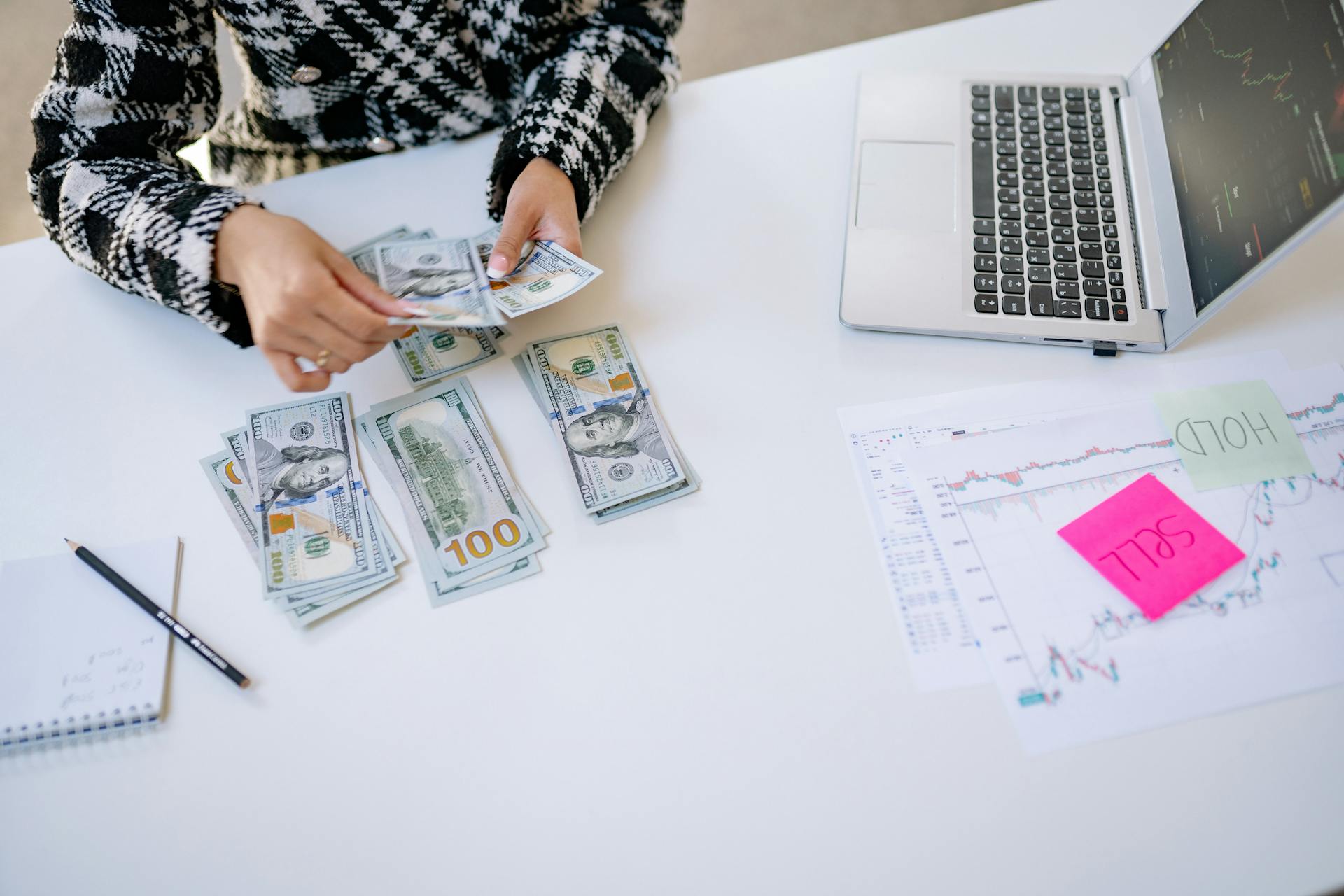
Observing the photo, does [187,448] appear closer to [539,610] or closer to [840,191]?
[539,610]

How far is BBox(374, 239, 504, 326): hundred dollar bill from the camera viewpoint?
2.45 ft

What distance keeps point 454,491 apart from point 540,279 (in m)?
0.24

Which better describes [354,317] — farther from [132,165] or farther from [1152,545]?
[1152,545]

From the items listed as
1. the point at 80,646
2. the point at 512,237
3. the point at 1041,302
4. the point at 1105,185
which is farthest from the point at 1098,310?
the point at 80,646

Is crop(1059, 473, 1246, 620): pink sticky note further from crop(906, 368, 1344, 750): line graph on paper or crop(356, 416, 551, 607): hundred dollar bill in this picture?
crop(356, 416, 551, 607): hundred dollar bill

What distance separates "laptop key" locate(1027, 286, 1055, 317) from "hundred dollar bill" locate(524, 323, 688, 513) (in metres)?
0.40

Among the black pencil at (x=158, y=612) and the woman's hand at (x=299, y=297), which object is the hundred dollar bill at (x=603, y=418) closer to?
the woman's hand at (x=299, y=297)

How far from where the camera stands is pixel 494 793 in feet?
2.07

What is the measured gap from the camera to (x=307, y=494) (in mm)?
761

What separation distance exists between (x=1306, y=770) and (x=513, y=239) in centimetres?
84

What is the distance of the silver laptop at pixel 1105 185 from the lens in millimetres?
701

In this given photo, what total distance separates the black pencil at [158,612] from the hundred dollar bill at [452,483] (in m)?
0.18

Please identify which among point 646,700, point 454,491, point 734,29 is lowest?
point 646,700

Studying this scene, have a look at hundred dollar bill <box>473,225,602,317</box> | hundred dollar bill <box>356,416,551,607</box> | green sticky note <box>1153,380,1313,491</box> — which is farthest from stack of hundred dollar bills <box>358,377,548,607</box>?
green sticky note <box>1153,380,1313,491</box>
